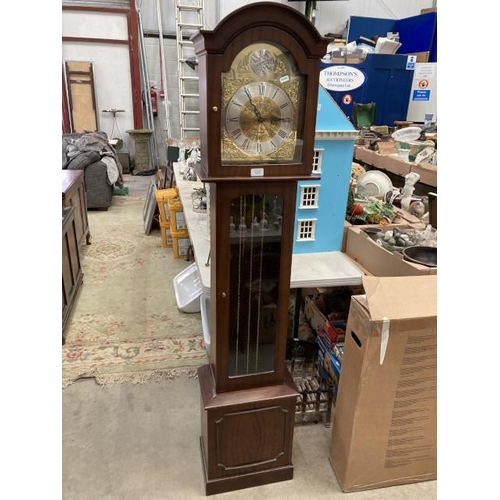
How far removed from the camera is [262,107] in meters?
1.24

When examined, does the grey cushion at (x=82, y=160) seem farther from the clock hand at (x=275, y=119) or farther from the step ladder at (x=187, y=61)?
the clock hand at (x=275, y=119)

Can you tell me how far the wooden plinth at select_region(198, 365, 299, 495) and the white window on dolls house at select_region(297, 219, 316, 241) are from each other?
772mm

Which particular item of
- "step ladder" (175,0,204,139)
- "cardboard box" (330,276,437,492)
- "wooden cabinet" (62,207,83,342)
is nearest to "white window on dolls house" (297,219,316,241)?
"cardboard box" (330,276,437,492)

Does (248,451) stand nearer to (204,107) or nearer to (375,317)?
(375,317)

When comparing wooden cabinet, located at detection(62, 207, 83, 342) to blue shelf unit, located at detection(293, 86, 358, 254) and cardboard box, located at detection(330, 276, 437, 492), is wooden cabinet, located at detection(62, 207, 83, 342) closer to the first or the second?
blue shelf unit, located at detection(293, 86, 358, 254)

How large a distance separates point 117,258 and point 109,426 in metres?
2.01

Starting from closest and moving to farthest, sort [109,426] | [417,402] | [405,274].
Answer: [417,402] < [405,274] < [109,426]

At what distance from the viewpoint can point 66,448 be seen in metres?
1.79

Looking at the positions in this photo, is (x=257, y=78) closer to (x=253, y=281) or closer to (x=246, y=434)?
(x=253, y=281)

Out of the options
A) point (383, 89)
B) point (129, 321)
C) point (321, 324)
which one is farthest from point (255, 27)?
point (383, 89)

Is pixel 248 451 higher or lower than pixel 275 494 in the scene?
higher

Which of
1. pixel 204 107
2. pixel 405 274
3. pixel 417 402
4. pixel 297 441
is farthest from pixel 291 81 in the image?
pixel 297 441

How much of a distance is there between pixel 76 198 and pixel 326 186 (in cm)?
223

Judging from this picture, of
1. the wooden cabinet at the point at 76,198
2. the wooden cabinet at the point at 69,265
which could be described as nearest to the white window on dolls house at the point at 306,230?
the wooden cabinet at the point at 69,265
